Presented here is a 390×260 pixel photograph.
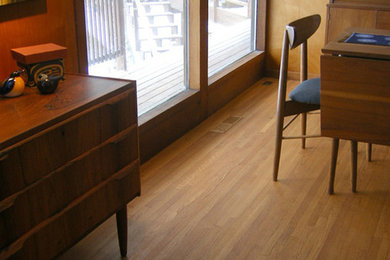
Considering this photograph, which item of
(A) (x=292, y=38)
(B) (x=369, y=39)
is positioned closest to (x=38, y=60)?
(A) (x=292, y=38)

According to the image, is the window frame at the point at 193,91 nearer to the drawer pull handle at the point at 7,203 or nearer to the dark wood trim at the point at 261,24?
the dark wood trim at the point at 261,24

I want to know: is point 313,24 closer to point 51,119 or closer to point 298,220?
point 298,220

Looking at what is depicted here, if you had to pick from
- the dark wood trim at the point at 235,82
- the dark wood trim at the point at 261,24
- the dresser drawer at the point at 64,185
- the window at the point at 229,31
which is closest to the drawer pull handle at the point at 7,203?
the dresser drawer at the point at 64,185

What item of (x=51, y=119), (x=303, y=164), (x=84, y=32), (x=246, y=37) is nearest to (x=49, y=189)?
(x=51, y=119)

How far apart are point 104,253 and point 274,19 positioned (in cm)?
334

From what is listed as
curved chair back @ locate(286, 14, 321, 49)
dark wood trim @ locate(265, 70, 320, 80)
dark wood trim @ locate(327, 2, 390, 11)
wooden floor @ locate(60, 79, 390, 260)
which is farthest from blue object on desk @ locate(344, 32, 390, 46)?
dark wood trim @ locate(265, 70, 320, 80)

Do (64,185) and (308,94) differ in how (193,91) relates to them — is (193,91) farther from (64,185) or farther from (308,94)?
(64,185)

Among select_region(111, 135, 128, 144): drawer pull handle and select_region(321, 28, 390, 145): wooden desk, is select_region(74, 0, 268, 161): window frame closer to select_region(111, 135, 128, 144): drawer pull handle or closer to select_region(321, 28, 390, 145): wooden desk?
select_region(111, 135, 128, 144): drawer pull handle

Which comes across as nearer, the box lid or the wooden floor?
the box lid

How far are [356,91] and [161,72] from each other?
136 cm

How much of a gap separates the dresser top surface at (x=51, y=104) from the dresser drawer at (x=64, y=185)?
0.18 m

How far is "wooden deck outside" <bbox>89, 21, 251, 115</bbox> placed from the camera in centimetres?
329

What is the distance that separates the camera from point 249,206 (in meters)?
2.92

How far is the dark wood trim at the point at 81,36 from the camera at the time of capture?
2613 mm
